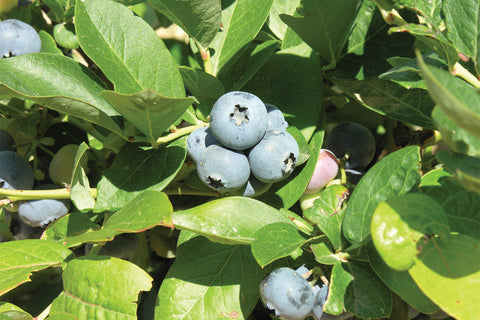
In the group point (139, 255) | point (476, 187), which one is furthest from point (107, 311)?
point (476, 187)

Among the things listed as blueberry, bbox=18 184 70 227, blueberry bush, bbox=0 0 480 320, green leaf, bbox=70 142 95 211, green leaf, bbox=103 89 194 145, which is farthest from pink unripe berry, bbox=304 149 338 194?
blueberry, bbox=18 184 70 227

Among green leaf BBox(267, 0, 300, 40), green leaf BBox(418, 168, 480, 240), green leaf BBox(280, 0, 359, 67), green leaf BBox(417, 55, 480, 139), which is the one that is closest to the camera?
green leaf BBox(417, 55, 480, 139)

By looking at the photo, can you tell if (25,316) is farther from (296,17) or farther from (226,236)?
(296,17)

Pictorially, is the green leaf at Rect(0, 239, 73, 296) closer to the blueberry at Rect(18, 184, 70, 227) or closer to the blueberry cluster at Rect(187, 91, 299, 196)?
the blueberry at Rect(18, 184, 70, 227)

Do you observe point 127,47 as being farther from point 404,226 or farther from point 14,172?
point 404,226

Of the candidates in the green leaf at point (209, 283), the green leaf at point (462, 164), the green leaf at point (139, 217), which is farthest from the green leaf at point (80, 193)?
the green leaf at point (462, 164)

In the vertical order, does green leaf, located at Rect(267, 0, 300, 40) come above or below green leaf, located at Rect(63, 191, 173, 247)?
above

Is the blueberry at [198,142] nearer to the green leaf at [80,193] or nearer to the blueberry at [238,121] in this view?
the blueberry at [238,121]
